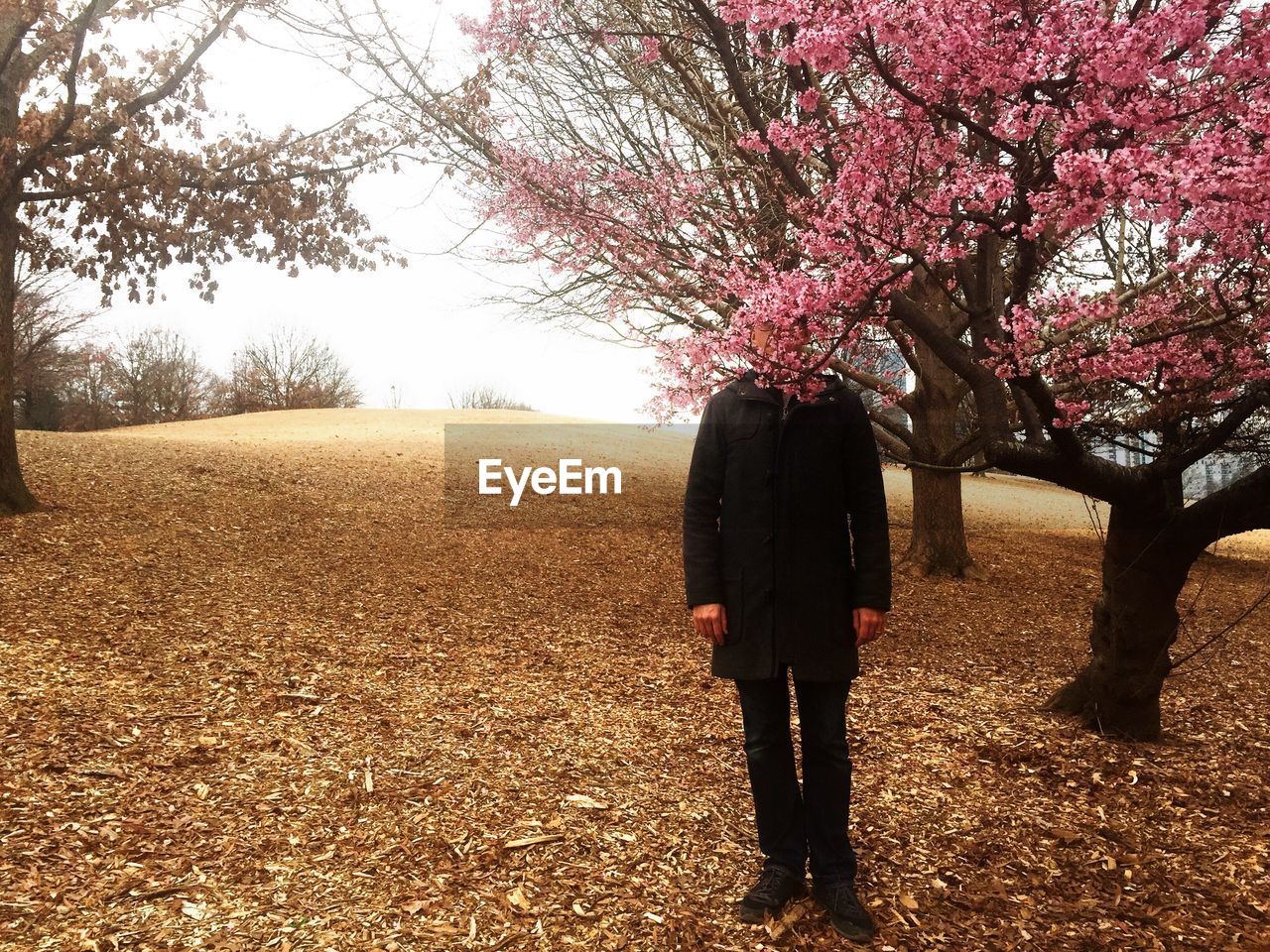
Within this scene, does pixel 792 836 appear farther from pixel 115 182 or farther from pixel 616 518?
pixel 115 182

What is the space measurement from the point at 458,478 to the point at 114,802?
29.8 feet

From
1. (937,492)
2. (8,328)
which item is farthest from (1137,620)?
(8,328)

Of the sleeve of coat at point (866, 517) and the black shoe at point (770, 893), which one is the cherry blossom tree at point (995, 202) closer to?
the sleeve of coat at point (866, 517)

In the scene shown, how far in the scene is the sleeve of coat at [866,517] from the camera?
121 inches

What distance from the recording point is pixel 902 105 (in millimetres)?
4215

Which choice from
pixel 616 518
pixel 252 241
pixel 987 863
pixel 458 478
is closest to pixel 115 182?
pixel 252 241

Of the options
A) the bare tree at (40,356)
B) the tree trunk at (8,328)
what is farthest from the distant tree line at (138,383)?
the tree trunk at (8,328)

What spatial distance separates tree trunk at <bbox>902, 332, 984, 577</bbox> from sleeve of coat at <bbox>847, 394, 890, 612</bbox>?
21.8 ft

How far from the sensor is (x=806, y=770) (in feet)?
10.1

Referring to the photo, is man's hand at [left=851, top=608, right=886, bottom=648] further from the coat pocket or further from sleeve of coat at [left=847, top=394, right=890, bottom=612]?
the coat pocket

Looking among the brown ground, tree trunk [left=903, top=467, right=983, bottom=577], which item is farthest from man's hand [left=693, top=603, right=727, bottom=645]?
tree trunk [left=903, top=467, right=983, bottom=577]

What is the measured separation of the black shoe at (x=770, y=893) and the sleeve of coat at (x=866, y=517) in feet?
3.54

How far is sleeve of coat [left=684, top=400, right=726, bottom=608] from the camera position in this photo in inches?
122

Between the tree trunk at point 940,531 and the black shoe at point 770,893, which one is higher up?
the tree trunk at point 940,531
